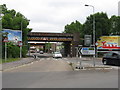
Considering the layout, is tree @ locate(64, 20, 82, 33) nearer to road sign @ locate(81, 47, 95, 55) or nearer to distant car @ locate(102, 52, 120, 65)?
distant car @ locate(102, 52, 120, 65)

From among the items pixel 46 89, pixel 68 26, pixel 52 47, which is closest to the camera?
pixel 46 89

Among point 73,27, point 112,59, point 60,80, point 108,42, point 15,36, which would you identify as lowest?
point 60,80

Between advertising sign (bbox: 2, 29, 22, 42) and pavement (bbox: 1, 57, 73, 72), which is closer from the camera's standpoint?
pavement (bbox: 1, 57, 73, 72)

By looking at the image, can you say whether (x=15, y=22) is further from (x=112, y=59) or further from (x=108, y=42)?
(x=112, y=59)

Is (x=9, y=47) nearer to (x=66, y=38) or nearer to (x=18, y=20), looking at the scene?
(x=18, y=20)

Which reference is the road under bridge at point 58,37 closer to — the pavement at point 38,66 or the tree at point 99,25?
the tree at point 99,25

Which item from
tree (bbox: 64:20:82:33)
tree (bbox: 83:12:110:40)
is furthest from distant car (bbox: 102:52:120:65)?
tree (bbox: 64:20:82:33)

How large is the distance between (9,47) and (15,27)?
6.61m

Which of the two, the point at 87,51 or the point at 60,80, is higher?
the point at 87,51

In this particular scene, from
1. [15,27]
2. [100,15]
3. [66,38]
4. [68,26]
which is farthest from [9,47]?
[68,26]

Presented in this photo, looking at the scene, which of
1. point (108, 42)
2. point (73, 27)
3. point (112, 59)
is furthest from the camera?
point (73, 27)

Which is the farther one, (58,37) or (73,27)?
(73,27)

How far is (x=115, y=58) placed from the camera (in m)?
22.9

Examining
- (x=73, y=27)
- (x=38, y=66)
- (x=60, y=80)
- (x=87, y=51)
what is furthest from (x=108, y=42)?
(x=60, y=80)
